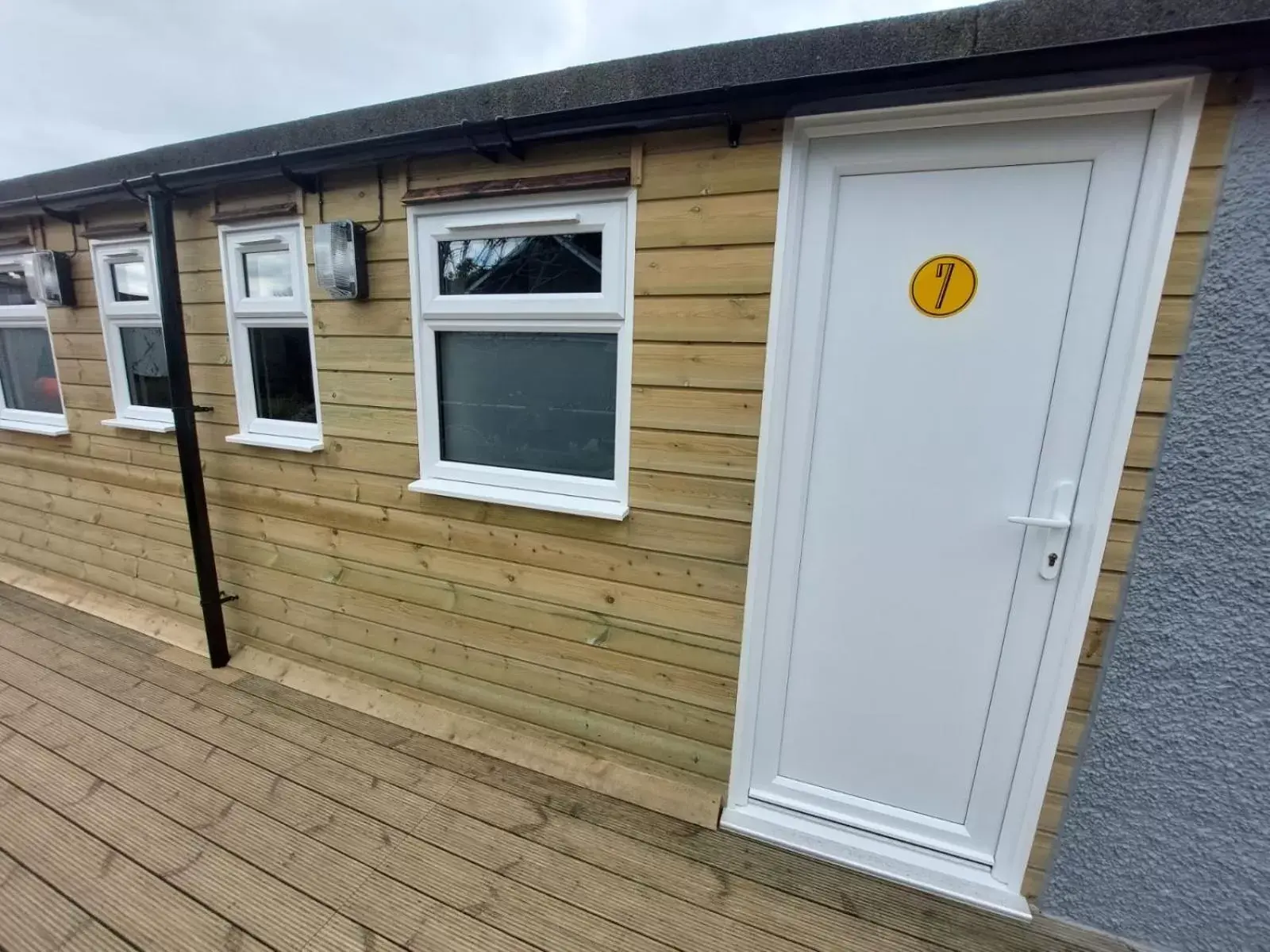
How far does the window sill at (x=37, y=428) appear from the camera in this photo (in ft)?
9.29

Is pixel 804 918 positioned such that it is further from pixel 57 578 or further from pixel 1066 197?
pixel 57 578

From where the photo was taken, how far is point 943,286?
1255 mm

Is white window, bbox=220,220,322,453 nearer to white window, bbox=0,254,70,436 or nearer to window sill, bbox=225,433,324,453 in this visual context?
window sill, bbox=225,433,324,453

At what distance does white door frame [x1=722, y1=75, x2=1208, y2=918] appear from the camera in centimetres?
106

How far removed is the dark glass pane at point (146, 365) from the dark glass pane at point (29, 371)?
2.32 feet

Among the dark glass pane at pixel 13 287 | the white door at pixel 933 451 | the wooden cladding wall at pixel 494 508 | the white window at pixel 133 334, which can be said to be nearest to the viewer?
the white door at pixel 933 451

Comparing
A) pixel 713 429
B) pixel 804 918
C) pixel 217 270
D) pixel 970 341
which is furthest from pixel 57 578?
pixel 970 341

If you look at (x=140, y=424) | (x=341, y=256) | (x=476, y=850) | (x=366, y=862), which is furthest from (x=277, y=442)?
(x=476, y=850)

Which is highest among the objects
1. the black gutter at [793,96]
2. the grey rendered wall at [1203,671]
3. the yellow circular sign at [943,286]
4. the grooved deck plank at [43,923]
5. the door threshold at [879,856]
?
the black gutter at [793,96]

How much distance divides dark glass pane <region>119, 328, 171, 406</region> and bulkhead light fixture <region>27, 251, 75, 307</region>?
31cm

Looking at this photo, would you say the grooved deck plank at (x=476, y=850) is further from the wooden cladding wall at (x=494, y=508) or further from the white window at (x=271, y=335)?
the white window at (x=271, y=335)

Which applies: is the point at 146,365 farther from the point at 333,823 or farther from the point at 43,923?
the point at 333,823

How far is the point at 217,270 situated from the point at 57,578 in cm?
252

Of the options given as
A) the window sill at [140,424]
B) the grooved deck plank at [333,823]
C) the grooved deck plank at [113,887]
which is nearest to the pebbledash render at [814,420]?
the window sill at [140,424]
